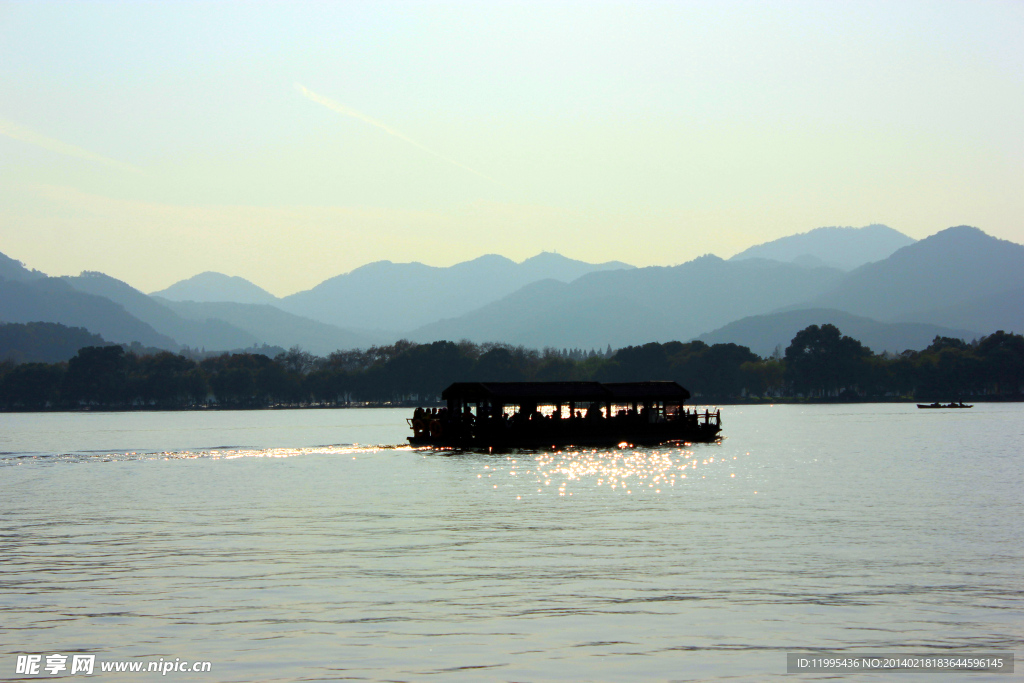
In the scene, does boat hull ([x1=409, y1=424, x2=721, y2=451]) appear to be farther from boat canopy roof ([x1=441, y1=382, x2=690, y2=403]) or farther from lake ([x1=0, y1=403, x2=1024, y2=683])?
lake ([x1=0, y1=403, x2=1024, y2=683])

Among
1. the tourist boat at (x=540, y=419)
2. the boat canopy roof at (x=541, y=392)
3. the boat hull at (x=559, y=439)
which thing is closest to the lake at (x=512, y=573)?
the boat hull at (x=559, y=439)

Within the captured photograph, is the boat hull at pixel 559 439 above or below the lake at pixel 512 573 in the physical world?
above

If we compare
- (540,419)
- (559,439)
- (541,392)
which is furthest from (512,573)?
(541,392)

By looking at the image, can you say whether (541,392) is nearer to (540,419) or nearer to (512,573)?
(540,419)

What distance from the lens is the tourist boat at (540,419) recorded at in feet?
274

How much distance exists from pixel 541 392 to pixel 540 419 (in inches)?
92.4

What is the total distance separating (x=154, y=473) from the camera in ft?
204

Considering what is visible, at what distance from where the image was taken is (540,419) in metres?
85.9

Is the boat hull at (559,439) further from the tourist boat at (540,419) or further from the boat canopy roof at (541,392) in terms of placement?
the boat canopy roof at (541,392)

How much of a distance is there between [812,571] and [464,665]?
12.3 meters

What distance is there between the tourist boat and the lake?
89.7 ft

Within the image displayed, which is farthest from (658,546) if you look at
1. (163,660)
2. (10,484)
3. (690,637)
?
(10,484)

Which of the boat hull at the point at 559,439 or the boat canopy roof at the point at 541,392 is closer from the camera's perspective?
the boat hull at the point at 559,439

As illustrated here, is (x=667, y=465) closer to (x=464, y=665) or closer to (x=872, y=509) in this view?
(x=872, y=509)
